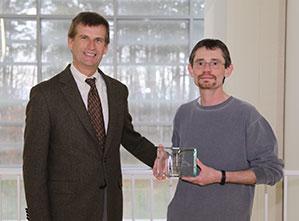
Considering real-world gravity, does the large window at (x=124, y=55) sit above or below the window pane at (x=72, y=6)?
below

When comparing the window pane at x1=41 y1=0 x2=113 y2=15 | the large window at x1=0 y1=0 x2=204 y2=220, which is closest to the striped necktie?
the large window at x1=0 y1=0 x2=204 y2=220

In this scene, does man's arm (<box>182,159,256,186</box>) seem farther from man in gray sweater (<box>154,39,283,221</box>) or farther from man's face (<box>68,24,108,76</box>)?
man's face (<box>68,24,108,76</box>)

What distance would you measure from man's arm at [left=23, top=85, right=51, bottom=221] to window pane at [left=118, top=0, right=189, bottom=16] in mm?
5126

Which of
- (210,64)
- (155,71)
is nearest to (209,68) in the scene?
(210,64)

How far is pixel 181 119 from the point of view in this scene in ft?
6.18

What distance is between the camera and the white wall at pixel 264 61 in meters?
3.65

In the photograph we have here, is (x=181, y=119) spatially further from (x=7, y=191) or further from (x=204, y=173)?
(x=7, y=191)

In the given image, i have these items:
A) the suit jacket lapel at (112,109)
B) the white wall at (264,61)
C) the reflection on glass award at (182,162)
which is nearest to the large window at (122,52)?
the white wall at (264,61)

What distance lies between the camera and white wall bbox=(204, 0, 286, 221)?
12.0 feet

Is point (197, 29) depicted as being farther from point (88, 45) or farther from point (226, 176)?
point (226, 176)

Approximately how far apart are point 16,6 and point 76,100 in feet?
17.4

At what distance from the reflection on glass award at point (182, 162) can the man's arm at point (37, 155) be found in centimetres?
53

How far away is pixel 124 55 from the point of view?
6863 mm

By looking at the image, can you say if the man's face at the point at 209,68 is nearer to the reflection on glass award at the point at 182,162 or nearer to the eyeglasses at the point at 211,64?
the eyeglasses at the point at 211,64
